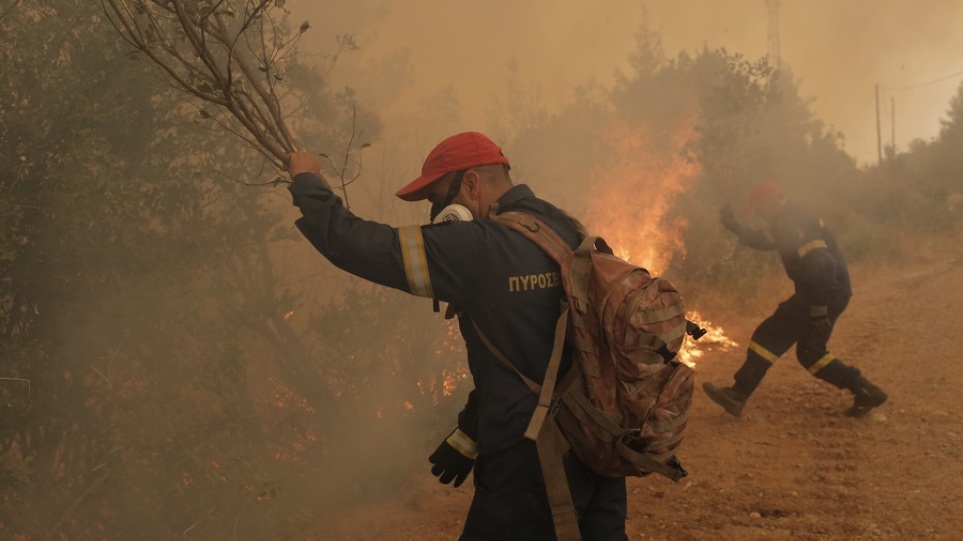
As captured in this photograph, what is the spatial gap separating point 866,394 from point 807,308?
85cm

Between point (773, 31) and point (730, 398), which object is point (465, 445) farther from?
point (773, 31)

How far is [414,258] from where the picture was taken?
2.16m

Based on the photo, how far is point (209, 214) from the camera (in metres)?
5.96

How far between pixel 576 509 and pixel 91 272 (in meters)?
3.97

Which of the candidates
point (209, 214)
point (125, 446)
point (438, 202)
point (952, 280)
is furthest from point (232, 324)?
point (952, 280)

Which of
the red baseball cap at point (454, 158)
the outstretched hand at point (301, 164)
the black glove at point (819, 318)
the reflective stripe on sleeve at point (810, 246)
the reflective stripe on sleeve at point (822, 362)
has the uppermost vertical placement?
the reflective stripe on sleeve at point (810, 246)

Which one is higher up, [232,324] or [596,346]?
[232,324]

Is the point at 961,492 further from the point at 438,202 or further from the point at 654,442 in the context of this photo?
the point at 438,202

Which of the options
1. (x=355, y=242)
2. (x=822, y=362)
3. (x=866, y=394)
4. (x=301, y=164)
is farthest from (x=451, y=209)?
(x=866, y=394)

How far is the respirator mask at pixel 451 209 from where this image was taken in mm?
2361

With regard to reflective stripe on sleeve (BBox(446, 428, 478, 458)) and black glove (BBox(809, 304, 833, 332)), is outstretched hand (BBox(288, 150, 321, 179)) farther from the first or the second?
black glove (BBox(809, 304, 833, 332))

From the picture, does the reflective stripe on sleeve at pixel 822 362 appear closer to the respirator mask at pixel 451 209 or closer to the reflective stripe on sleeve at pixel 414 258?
the respirator mask at pixel 451 209

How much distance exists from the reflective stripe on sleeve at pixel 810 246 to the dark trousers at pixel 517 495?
4154 mm

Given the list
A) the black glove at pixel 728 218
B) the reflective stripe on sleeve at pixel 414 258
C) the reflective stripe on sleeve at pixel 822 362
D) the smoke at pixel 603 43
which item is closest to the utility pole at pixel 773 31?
the smoke at pixel 603 43
